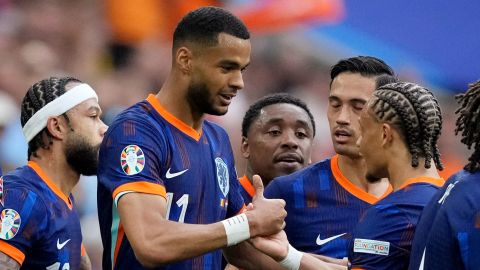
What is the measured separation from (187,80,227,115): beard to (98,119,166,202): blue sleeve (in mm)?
322

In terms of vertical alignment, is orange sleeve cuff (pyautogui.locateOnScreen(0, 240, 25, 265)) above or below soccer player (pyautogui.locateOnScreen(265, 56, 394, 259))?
below

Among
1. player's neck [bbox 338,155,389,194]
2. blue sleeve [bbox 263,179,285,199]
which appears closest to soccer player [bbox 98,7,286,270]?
blue sleeve [bbox 263,179,285,199]

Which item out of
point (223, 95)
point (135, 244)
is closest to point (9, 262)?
point (135, 244)

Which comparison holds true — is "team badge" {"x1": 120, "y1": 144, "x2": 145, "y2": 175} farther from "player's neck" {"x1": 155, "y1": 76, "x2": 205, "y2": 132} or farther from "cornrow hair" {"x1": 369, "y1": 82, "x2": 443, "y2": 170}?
"cornrow hair" {"x1": 369, "y1": 82, "x2": 443, "y2": 170}

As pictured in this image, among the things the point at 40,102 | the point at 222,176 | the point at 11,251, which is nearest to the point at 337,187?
the point at 222,176

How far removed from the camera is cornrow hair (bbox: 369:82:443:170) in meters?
5.94

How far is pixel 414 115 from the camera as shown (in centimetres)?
597

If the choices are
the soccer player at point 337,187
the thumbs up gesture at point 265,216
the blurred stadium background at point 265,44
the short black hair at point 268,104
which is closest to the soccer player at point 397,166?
the thumbs up gesture at point 265,216

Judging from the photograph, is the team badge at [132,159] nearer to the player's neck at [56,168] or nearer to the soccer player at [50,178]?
the soccer player at [50,178]

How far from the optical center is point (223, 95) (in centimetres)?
634

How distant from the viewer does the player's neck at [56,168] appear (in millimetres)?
7008

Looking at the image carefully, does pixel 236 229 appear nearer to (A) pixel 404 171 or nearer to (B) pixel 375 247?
(B) pixel 375 247

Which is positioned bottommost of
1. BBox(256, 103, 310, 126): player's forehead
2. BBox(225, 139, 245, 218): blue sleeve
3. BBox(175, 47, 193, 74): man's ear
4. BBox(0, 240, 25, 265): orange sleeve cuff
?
BBox(0, 240, 25, 265): orange sleeve cuff

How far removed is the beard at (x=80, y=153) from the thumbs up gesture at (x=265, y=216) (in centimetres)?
127
